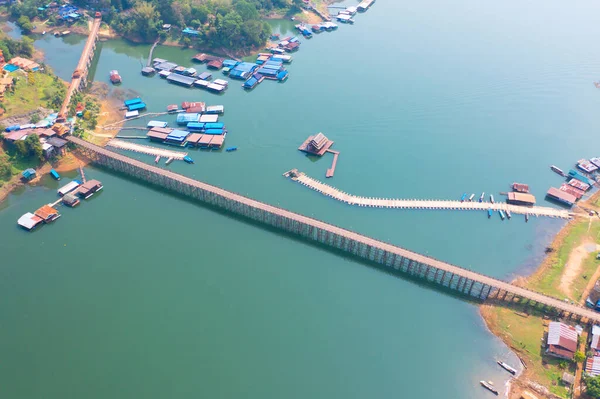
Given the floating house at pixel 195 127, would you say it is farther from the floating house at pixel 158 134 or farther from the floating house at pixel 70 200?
the floating house at pixel 70 200

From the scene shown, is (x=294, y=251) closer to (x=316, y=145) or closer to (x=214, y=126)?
(x=316, y=145)

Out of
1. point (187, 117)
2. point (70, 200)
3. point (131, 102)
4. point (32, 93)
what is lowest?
point (70, 200)

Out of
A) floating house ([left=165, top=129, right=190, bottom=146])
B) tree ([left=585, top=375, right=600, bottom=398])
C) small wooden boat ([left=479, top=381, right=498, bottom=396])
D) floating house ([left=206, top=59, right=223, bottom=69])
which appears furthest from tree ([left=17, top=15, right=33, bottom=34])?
tree ([left=585, top=375, right=600, bottom=398])

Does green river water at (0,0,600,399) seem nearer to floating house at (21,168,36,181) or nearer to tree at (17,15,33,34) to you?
floating house at (21,168,36,181)

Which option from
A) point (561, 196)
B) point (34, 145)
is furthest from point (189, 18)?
point (561, 196)

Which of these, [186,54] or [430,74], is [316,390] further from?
[186,54]
